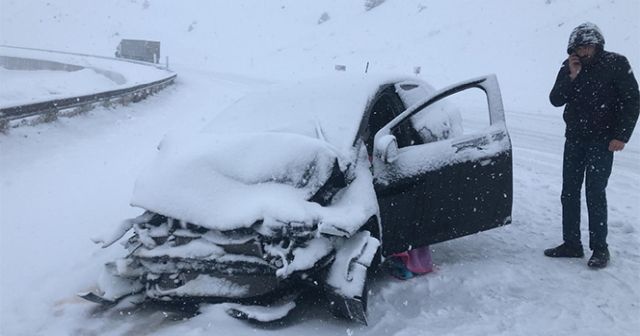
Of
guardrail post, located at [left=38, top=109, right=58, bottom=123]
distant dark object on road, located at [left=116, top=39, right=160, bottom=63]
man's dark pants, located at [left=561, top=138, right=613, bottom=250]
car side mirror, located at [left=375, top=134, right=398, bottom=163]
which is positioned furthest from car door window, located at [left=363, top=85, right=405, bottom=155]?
→ distant dark object on road, located at [left=116, top=39, right=160, bottom=63]

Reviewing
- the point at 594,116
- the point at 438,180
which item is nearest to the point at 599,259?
the point at 594,116

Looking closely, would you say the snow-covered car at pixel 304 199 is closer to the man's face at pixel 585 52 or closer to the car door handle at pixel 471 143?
the car door handle at pixel 471 143

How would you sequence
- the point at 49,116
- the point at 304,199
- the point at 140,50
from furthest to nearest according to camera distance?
the point at 140,50 < the point at 49,116 < the point at 304,199

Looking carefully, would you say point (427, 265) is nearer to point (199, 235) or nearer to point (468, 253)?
point (468, 253)

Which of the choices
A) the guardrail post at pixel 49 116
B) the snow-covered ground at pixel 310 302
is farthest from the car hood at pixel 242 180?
the guardrail post at pixel 49 116

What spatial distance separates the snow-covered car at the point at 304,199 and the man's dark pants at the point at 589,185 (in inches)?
22.4

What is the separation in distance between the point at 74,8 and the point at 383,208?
56.0 m

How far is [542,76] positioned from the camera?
1925 cm

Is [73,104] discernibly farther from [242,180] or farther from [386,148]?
[386,148]

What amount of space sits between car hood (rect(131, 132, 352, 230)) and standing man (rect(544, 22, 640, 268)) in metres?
2.01

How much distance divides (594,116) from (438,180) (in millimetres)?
1338

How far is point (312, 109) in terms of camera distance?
13.3ft

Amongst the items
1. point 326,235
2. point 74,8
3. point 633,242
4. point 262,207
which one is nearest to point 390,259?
point 326,235

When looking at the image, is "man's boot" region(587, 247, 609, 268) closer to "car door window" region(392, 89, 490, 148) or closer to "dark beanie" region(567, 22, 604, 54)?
"car door window" region(392, 89, 490, 148)
